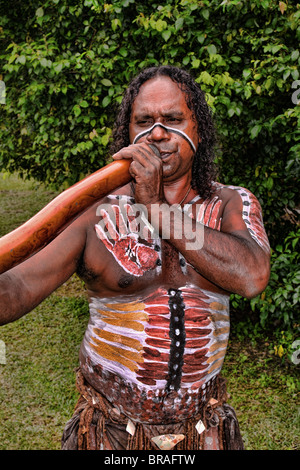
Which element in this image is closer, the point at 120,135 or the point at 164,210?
the point at 164,210

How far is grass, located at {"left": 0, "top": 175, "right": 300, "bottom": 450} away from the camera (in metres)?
4.14

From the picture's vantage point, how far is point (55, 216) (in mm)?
1501

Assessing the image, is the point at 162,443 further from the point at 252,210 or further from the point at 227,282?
the point at 252,210

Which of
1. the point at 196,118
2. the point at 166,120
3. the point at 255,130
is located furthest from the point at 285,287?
the point at 166,120

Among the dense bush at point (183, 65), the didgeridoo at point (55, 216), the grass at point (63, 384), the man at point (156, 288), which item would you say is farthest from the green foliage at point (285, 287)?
the didgeridoo at point (55, 216)

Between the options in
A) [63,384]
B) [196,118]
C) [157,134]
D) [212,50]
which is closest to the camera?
[157,134]

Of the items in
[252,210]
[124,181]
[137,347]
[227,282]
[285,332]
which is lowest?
[285,332]

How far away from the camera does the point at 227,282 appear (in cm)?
171

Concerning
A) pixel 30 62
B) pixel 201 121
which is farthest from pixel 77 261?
pixel 30 62

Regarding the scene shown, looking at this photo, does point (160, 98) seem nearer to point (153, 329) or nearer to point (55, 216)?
point (55, 216)

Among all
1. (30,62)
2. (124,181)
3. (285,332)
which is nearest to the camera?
(124,181)

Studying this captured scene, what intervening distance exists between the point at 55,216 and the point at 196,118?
839 mm

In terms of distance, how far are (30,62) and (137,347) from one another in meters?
3.24

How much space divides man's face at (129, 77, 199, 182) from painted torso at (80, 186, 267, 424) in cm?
26
